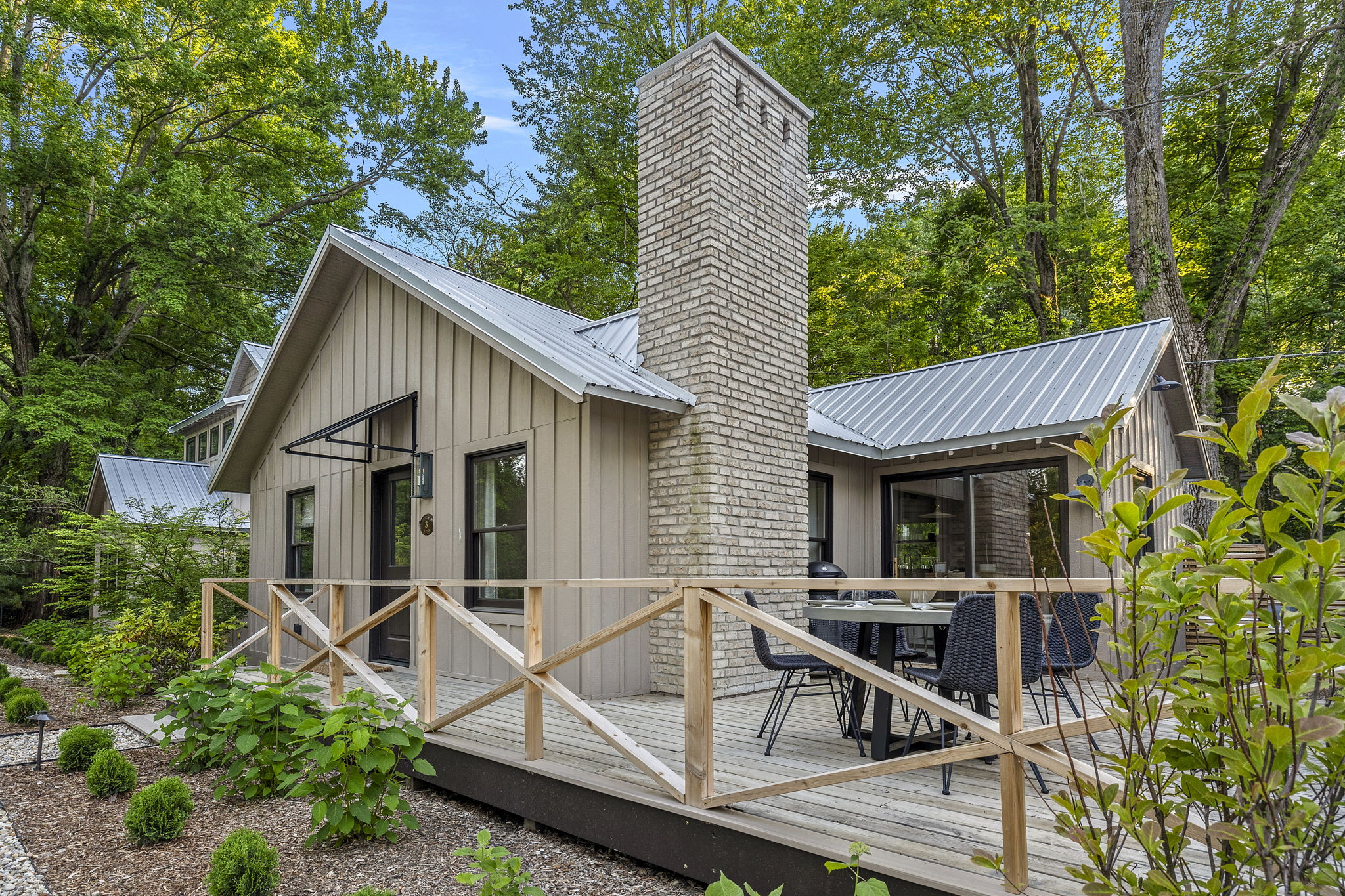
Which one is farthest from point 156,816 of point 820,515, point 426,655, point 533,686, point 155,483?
point 155,483

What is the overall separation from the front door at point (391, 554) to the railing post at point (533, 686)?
158 inches

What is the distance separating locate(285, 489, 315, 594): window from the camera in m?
9.65

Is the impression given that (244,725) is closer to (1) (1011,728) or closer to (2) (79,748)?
(2) (79,748)

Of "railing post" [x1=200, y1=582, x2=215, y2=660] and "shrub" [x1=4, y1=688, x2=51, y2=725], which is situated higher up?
"railing post" [x1=200, y1=582, x2=215, y2=660]

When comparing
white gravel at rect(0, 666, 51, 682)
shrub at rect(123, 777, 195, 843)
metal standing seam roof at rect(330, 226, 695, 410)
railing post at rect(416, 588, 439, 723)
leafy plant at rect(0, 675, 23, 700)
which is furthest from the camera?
white gravel at rect(0, 666, 51, 682)

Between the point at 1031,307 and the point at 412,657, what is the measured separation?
13.2m

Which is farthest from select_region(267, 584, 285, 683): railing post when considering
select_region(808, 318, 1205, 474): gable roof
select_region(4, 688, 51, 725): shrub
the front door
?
select_region(808, 318, 1205, 474): gable roof

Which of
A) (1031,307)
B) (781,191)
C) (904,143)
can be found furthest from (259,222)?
(1031,307)

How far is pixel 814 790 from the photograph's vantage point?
373 cm

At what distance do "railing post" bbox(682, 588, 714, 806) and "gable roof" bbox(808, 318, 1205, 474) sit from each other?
442cm

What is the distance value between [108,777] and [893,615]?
486cm

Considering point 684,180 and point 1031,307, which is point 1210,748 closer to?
point 684,180

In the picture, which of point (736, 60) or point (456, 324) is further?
point (456, 324)

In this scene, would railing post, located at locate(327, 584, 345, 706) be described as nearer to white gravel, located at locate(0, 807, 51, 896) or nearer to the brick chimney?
white gravel, located at locate(0, 807, 51, 896)
